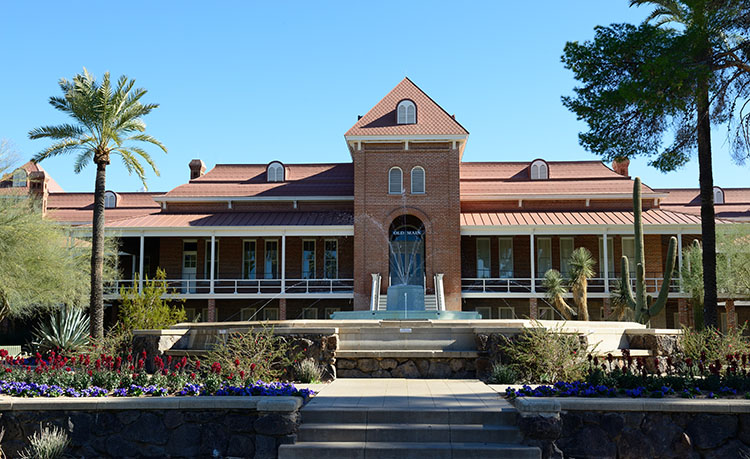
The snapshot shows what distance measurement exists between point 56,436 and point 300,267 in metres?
24.0

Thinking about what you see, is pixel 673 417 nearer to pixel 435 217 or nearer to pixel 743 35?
pixel 743 35

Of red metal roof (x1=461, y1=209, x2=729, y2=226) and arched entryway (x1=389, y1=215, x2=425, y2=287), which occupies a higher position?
red metal roof (x1=461, y1=209, x2=729, y2=226)

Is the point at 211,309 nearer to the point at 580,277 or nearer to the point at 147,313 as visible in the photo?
the point at 147,313

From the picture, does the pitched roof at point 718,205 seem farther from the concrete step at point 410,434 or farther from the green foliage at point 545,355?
the concrete step at point 410,434

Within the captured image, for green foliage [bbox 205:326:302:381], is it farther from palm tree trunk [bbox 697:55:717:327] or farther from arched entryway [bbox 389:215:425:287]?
arched entryway [bbox 389:215:425:287]

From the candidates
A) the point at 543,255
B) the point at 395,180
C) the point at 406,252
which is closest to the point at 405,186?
the point at 395,180

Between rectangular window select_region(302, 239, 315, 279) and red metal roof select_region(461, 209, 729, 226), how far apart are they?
7174 mm

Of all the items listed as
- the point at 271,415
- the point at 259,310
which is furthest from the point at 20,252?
the point at 271,415

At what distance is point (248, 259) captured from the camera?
1310 inches

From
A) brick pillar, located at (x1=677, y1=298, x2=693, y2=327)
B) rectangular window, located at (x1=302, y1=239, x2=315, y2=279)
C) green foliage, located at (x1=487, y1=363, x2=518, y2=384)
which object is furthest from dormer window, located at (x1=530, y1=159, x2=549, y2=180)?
green foliage, located at (x1=487, y1=363, x2=518, y2=384)

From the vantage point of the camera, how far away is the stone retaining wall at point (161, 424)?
8.66 metres

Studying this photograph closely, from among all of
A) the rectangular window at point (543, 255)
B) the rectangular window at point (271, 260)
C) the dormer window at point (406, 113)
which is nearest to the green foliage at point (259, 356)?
the dormer window at point (406, 113)

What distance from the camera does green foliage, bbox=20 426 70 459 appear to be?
8.68 meters

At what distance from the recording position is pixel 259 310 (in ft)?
103
